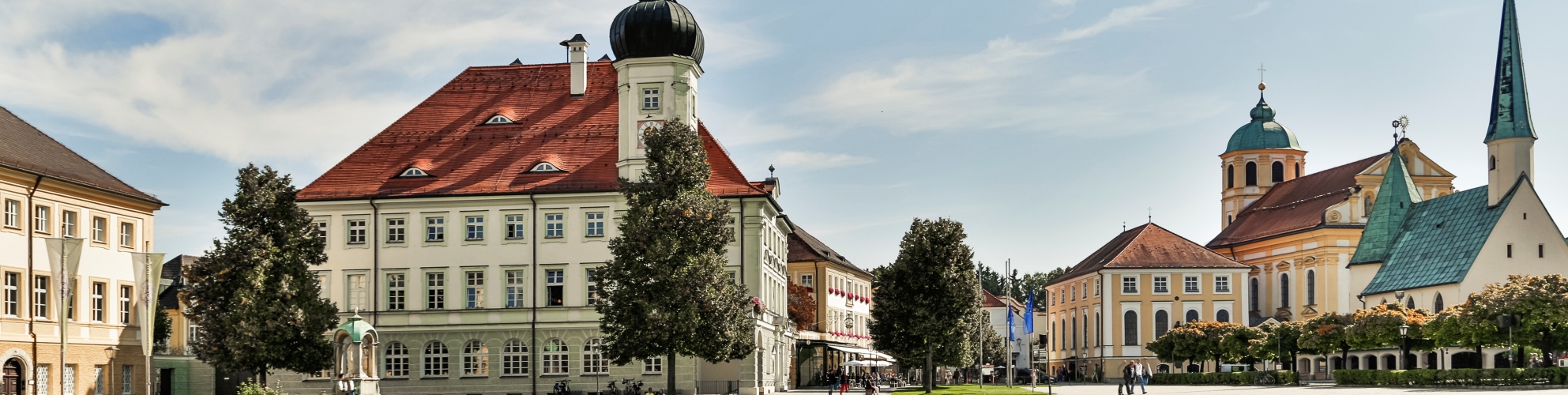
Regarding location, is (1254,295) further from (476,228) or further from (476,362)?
(476,362)

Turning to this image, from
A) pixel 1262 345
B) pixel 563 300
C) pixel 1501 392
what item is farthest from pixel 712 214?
pixel 1262 345

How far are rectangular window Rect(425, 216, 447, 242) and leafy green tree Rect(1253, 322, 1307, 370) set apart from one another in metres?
42.7

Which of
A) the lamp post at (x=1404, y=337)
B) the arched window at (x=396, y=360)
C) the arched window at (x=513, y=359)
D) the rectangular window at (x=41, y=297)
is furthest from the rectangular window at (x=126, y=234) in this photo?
the lamp post at (x=1404, y=337)

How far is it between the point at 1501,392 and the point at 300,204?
145 feet

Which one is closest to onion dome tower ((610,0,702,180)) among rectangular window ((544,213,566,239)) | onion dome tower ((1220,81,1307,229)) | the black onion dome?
the black onion dome

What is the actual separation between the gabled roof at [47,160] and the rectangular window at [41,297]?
3304 mm

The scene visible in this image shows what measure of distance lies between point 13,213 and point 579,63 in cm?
2404

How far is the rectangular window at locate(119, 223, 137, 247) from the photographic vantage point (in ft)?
185

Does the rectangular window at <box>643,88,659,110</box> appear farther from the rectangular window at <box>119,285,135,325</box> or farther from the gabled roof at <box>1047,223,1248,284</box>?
the gabled roof at <box>1047,223,1248,284</box>

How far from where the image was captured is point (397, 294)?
6266 cm

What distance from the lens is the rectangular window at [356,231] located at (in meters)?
63.1

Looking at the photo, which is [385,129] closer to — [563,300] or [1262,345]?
[563,300]

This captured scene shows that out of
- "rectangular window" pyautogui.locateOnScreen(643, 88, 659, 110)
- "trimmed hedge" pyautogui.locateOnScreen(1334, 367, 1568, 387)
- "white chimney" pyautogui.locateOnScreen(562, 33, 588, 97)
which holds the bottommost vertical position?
"trimmed hedge" pyautogui.locateOnScreen(1334, 367, 1568, 387)

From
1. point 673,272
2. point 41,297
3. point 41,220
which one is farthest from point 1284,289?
point 41,220
